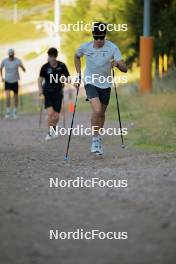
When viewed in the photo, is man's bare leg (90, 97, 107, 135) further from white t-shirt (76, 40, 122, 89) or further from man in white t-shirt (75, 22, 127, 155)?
white t-shirt (76, 40, 122, 89)

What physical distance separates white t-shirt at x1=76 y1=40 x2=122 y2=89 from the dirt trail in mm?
1241

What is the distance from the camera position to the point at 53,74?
16.6 metres

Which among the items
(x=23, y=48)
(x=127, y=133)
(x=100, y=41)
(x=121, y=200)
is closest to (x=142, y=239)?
(x=121, y=200)

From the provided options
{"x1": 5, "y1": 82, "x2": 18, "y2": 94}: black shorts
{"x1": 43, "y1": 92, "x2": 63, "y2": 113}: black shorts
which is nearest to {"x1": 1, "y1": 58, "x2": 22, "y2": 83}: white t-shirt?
{"x1": 5, "y1": 82, "x2": 18, "y2": 94}: black shorts

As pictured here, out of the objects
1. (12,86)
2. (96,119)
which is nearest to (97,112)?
(96,119)

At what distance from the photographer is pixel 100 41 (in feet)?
41.8

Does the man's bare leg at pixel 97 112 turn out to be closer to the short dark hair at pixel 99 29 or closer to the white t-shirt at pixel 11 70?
the short dark hair at pixel 99 29

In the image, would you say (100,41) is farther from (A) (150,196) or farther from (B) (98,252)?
(B) (98,252)

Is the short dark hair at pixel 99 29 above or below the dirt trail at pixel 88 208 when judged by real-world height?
above

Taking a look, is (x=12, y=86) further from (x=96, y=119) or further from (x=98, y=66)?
(x=98, y=66)

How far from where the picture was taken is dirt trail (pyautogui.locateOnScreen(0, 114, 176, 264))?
6719 millimetres

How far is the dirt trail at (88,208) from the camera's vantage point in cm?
672

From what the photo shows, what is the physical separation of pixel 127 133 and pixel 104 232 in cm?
994

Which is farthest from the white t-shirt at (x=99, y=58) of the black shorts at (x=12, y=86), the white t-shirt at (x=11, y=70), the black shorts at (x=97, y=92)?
the black shorts at (x=12, y=86)
